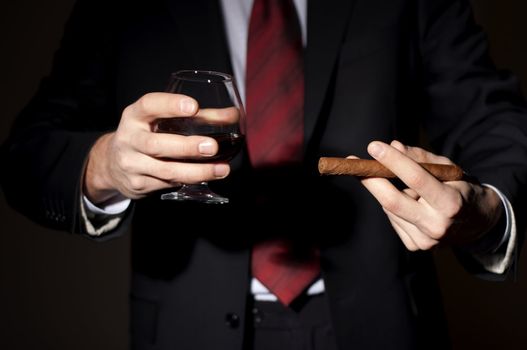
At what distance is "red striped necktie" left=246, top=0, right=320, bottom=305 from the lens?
5.14 ft

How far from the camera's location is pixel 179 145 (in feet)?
3.29

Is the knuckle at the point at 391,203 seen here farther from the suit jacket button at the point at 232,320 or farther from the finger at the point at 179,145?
the suit jacket button at the point at 232,320

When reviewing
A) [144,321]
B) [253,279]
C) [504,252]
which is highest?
[504,252]

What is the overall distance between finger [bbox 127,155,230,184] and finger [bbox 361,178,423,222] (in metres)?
0.29

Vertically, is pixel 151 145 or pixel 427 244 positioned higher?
pixel 151 145

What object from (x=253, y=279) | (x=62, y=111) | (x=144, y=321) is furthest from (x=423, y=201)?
(x=62, y=111)

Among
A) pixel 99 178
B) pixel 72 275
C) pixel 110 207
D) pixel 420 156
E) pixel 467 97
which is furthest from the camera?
pixel 72 275

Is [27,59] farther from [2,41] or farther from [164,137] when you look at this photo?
[164,137]

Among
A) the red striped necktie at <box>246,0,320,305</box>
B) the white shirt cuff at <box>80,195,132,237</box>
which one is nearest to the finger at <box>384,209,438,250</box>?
the red striped necktie at <box>246,0,320,305</box>

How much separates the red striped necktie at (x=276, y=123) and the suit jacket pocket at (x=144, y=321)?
0.34 m

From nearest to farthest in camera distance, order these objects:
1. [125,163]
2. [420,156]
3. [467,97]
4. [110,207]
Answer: [125,163], [420,156], [110,207], [467,97]

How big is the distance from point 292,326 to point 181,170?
78 centimetres

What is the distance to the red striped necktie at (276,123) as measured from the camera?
1566 mm

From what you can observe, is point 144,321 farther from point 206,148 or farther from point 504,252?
point 504,252
